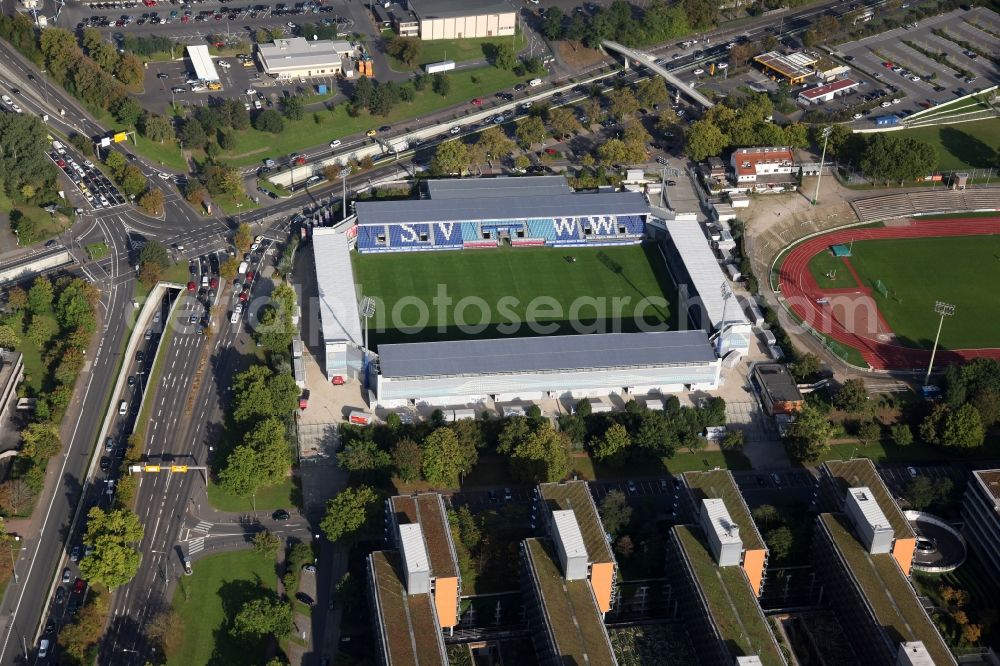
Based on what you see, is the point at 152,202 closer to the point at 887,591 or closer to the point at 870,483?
the point at 870,483

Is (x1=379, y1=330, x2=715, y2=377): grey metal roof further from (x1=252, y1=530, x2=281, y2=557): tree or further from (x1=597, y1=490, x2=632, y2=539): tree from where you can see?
(x1=252, y1=530, x2=281, y2=557): tree

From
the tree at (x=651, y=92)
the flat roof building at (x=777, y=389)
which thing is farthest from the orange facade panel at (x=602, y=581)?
the tree at (x=651, y=92)

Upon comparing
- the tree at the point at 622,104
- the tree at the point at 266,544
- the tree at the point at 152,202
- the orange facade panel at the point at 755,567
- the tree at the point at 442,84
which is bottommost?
the orange facade panel at the point at 755,567

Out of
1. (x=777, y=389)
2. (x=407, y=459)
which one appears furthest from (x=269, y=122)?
(x=777, y=389)

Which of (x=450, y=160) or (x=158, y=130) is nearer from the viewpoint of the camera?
(x=450, y=160)

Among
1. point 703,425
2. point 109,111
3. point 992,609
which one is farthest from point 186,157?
point 992,609

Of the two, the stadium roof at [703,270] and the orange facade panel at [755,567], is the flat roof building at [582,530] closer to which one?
the orange facade panel at [755,567]
